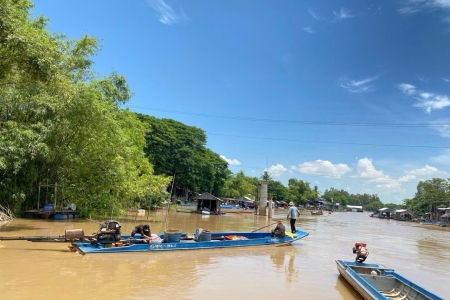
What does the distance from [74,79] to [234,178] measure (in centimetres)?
6761

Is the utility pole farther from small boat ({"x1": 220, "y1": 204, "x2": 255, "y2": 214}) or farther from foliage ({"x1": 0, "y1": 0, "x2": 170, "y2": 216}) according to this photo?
foliage ({"x1": 0, "y1": 0, "x2": 170, "y2": 216})

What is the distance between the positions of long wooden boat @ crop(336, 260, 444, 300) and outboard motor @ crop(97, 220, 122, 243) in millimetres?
6825

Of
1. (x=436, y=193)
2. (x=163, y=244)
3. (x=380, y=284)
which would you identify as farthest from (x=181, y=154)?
(x=436, y=193)

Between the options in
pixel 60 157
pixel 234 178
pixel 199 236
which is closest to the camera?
pixel 199 236

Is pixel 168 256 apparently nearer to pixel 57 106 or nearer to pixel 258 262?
pixel 258 262

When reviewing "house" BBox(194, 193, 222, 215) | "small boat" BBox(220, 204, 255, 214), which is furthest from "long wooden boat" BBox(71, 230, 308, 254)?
"small boat" BBox(220, 204, 255, 214)

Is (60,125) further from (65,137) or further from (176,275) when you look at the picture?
(176,275)

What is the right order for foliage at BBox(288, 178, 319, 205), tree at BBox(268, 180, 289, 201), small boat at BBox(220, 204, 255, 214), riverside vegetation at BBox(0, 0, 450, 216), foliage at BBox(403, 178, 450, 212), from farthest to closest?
foliage at BBox(288, 178, 319, 205) → tree at BBox(268, 180, 289, 201) → foliage at BBox(403, 178, 450, 212) → small boat at BBox(220, 204, 255, 214) → riverside vegetation at BBox(0, 0, 450, 216)

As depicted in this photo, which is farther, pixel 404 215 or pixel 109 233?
pixel 404 215

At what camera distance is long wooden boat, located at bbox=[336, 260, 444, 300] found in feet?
21.6

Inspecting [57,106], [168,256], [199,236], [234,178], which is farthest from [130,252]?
[234,178]

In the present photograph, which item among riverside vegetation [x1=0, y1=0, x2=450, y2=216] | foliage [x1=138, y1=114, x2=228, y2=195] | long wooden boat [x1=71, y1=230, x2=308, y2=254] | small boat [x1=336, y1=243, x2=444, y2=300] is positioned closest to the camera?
small boat [x1=336, y1=243, x2=444, y2=300]

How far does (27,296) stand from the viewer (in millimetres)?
6027

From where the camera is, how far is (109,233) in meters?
10.3
